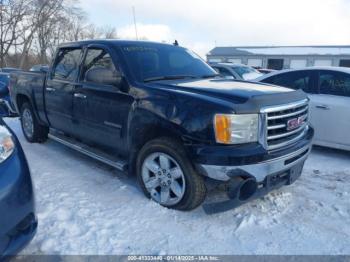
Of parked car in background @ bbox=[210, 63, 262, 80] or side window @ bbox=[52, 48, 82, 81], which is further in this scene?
parked car in background @ bbox=[210, 63, 262, 80]

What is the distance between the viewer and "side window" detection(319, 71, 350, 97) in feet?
18.6

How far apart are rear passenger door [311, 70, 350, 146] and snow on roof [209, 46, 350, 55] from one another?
3896 cm

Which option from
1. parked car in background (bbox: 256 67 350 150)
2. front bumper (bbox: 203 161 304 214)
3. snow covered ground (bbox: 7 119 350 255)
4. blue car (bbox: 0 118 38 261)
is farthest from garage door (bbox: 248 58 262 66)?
blue car (bbox: 0 118 38 261)

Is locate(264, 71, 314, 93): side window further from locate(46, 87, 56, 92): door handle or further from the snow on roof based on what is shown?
the snow on roof

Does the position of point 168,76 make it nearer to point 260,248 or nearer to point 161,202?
point 161,202

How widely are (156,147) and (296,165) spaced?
1.51m

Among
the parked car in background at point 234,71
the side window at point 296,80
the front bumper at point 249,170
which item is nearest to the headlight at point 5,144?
the front bumper at point 249,170

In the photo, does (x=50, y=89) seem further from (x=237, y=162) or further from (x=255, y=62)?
(x=255, y=62)

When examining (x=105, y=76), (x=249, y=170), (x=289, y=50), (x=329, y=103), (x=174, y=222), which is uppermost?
(x=289, y=50)

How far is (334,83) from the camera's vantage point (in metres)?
5.80

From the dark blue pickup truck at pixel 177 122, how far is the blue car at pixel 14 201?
54.9 inches

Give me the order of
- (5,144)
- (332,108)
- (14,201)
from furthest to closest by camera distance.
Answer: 1. (332,108)
2. (5,144)
3. (14,201)

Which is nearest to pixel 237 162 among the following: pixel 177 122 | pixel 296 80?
pixel 177 122

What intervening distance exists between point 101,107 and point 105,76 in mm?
422
